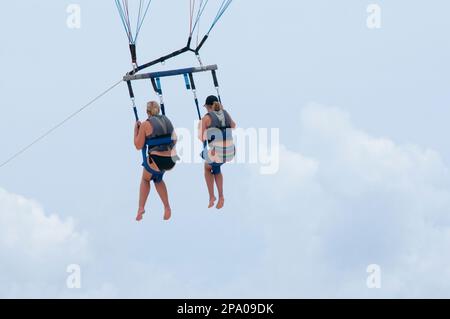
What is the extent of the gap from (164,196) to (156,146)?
2.93 ft

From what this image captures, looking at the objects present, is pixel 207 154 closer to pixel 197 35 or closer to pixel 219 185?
pixel 219 185

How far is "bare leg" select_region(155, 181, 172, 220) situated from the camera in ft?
61.2

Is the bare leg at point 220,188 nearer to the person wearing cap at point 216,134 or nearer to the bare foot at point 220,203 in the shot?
the bare foot at point 220,203

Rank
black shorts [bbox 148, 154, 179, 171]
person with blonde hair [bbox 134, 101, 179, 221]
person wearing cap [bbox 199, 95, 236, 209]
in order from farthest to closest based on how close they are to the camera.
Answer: person wearing cap [bbox 199, 95, 236, 209]
black shorts [bbox 148, 154, 179, 171]
person with blonde hair [bbox 134, 101, 179, 221]

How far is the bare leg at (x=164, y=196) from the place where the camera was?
18.7 m

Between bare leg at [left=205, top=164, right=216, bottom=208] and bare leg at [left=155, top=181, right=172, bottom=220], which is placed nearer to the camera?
bare leg at [left=155, top=181, right=172, bottom=220]

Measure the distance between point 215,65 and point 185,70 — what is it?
0.49 m

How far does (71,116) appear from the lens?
18359mm

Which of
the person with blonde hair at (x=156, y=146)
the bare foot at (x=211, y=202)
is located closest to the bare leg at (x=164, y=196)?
the person with blonde hair at (x=156, y=146)

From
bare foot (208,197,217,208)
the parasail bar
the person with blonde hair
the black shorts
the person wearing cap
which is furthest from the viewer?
bare foot (208,197,217,208)

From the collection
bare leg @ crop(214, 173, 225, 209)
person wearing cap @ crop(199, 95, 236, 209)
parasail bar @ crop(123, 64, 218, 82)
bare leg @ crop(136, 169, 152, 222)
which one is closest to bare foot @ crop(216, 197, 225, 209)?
bare leg @ crop(214, 173, 225, 209)

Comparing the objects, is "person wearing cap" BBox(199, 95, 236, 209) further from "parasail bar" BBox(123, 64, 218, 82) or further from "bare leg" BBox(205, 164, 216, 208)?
"parasail bar" BBox(123, 64, 218, 82)

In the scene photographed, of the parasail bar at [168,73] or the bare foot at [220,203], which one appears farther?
the bare foot at [220,203]
